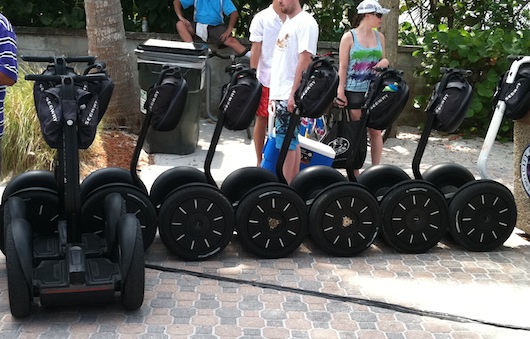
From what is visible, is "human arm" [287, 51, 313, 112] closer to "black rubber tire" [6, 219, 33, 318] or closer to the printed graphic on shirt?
the printed graphic on shirt

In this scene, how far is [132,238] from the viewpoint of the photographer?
5.14 meters

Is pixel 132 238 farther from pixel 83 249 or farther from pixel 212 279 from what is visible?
pixel 212 279

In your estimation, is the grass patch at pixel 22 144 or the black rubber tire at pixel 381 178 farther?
the grass patch at pixel 22 144

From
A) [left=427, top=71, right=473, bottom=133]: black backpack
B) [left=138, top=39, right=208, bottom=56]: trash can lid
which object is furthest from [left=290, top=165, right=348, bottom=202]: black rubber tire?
[left=138, top=39, right=208, bottom=56]: trash can lid

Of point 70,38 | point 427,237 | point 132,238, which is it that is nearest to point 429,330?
point 427,237

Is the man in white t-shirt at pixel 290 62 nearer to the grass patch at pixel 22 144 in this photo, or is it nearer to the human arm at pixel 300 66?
the human arm at pixel 300 66

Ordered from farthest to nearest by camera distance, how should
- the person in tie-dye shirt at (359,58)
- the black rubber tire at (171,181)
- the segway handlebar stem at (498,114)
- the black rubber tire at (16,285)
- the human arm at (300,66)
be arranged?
the person in tie-dye shirt at (359,58) → the human arm at (300,66) → the segway handlebar stem at (498,114) → the black rubber tire at (171,181) → the black rubber tire at (16,285)

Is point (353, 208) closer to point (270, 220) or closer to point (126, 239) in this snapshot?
point (270, 220)

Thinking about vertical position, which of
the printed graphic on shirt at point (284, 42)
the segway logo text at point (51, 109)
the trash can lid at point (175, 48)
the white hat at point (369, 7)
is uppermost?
the white hat at point (369, 7)

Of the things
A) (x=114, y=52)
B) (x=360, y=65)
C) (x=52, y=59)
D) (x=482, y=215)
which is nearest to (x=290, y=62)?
(x=360, y=65)

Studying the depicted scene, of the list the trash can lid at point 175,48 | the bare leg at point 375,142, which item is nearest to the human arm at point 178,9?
the trash can lid at point 175,48

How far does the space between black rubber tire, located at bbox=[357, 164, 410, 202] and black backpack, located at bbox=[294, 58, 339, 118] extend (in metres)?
0.67

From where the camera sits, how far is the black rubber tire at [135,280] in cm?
507

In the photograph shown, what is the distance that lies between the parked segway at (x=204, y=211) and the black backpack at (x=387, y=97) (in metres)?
0.86
